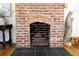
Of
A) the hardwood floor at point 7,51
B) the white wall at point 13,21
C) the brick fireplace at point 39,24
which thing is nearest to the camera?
the hardwood floor at point 7,51

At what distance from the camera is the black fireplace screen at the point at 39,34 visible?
3.84m

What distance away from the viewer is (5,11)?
377 centimetres

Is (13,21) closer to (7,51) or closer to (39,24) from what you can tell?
(39,24)

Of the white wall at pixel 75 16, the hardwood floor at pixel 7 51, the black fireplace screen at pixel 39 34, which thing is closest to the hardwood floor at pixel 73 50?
the white wall at pixel 75 16

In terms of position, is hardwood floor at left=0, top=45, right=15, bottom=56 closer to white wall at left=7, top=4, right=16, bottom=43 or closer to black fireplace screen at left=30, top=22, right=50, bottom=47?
white wall at left=7, top=4, right=16, bottom=43

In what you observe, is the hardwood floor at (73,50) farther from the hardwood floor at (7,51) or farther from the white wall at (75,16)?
the hardwood floor at (7,51)

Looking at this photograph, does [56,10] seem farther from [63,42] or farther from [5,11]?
[5,11]

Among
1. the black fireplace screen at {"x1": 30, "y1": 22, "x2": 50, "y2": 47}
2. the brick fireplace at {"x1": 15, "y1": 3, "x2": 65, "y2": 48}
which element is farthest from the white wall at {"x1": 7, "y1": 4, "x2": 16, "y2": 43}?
the black fireplace screen at {"x1": 30, "y1": 22, "x2": 50, "y2": 47}

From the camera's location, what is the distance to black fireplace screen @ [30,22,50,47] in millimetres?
3842

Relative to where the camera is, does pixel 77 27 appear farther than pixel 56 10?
Yes

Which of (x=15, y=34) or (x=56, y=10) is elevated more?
(x=56, y=10)

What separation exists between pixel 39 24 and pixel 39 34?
265 millimetres

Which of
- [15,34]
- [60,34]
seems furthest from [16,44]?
[60,34]

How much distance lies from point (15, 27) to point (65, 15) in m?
1.32
